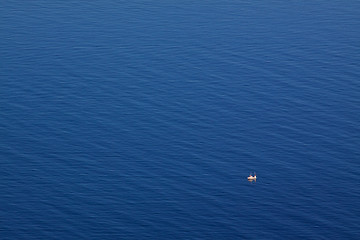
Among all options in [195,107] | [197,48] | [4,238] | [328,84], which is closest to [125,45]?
[197,48]

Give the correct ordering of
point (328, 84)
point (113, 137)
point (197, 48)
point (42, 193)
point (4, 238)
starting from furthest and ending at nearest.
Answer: point (197, 48) → point (328, 84) → point (113, 137) → point (42, 193) → point (4, 238)

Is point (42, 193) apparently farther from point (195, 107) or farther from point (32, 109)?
point (195, 107)

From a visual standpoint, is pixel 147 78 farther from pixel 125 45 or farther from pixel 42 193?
pixel 42 193

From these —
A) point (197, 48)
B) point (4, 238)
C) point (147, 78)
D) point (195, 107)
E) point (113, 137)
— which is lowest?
point (4, 238)

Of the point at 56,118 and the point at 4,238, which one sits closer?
the point at 4,238

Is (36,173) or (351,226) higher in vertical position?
(36,173)

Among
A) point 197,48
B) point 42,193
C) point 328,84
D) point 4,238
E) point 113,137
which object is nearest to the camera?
point 4,238
